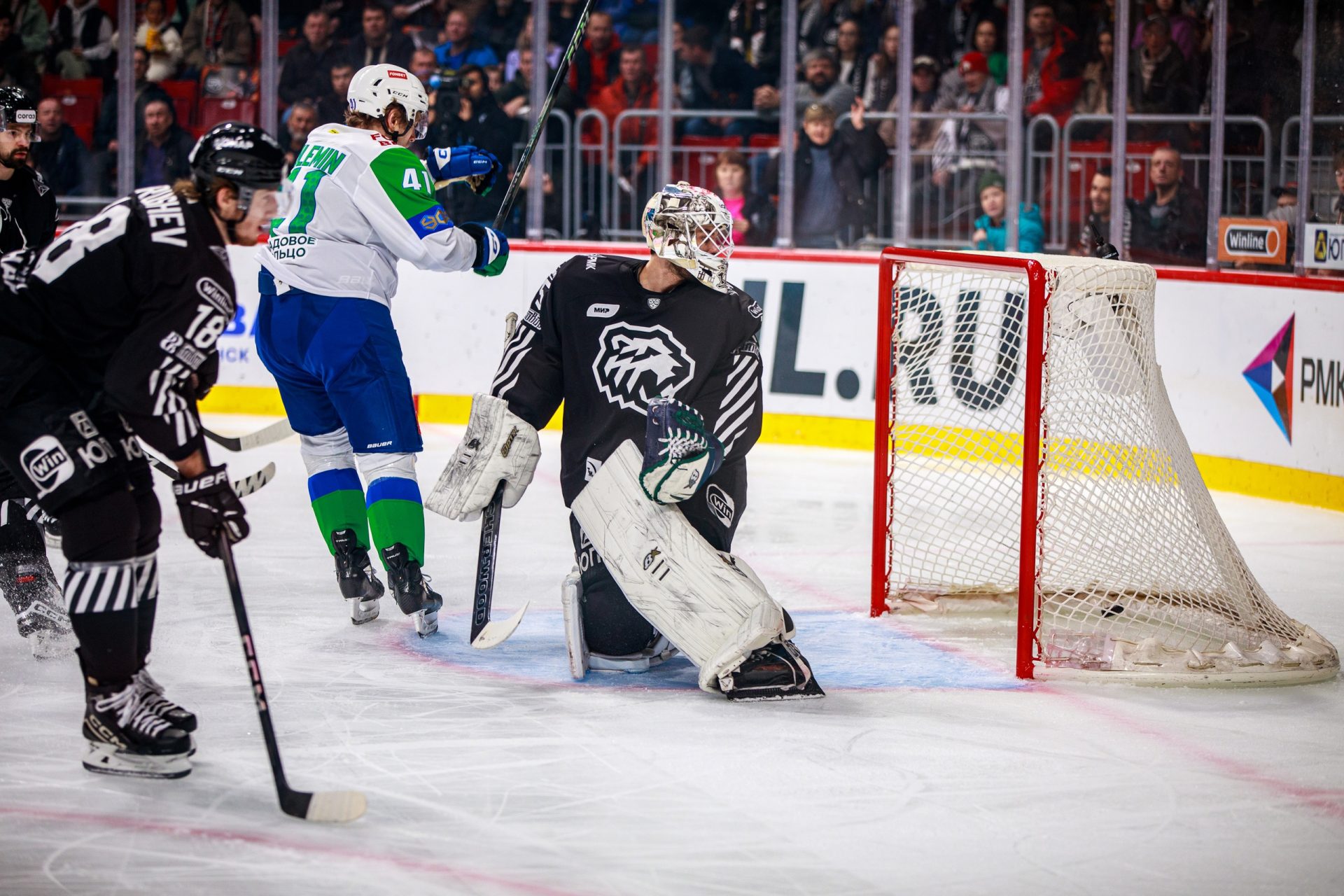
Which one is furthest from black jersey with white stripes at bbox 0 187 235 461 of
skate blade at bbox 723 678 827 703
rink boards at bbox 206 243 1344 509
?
rink boards at bbox 206 243 1344 509

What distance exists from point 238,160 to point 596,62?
565cm

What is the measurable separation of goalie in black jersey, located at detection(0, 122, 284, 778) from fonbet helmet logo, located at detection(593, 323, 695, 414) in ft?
3.05

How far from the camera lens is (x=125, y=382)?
2680 mm

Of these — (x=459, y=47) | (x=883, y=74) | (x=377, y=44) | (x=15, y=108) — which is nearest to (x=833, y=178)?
(x=883, y=74)

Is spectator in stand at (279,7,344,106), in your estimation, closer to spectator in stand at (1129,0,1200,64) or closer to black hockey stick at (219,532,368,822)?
spectator in stand at (1129,0,1200,64)

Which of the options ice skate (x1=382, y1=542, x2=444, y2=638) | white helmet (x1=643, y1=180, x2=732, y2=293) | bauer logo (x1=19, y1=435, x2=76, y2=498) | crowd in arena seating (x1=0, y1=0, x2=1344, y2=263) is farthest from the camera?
crowd in arena seating (x1=0, y1=0, x2=1344, y2=263)

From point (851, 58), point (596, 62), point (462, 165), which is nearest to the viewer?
point (462, 165)

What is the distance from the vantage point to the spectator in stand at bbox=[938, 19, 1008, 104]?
25.3ft

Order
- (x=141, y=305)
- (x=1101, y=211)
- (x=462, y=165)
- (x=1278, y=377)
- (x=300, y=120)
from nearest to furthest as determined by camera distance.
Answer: (x=141, y=305), (x=462, y=165), (x=1278, y=377), (x=1101, y=211), (x=300, y=120)

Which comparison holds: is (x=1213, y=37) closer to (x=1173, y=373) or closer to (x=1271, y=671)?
(x=1173, y=373)

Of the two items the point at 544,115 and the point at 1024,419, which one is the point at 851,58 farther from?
the point at 1024,419

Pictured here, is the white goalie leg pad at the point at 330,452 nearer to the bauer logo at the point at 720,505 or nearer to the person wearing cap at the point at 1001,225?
the bauer logo at the point at 720,505

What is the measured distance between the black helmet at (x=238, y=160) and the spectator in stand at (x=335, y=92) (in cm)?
528

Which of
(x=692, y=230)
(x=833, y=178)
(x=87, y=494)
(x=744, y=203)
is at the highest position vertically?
(x=833, y=178)
